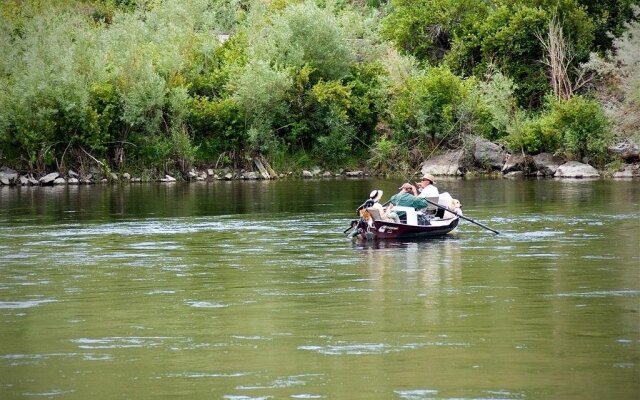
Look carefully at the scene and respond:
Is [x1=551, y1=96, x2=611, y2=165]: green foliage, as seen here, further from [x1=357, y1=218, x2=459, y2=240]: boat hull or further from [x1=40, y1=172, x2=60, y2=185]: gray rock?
[x1=357, y1=218, x2=459, y2=240]: boat hull

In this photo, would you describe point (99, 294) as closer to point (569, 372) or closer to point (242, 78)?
point (569, 372)

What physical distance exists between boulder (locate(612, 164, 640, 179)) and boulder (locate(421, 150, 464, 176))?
32.4 feet

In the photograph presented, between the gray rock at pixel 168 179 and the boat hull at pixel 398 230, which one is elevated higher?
the gray rock at pixel 168 179

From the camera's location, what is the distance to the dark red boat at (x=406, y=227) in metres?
35.5

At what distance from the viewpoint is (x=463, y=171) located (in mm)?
77500

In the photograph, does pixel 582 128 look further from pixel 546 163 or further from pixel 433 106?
Result: pixel 433 106

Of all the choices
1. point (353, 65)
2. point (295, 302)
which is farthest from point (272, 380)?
point (353, 65)

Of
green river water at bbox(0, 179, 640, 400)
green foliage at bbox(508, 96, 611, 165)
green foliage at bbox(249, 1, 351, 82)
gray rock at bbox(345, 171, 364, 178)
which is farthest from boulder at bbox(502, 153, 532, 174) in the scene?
green river water at bbox(0, 179, 640, 400)

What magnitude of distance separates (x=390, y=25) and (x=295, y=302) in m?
66.9

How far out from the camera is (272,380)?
1684 cm

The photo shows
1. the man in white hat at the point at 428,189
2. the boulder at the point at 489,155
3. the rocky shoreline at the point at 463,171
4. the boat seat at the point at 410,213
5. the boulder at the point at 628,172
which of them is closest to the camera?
the boat seat at the point at 410,213

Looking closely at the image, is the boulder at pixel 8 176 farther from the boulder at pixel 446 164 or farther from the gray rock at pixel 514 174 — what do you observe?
the gray rock at pixel 514 174

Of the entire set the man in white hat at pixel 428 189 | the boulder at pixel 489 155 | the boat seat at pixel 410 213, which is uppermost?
the boulder at pixel 489 155

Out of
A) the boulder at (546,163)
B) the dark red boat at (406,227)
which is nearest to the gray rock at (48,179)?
the boulder at (546,163)
